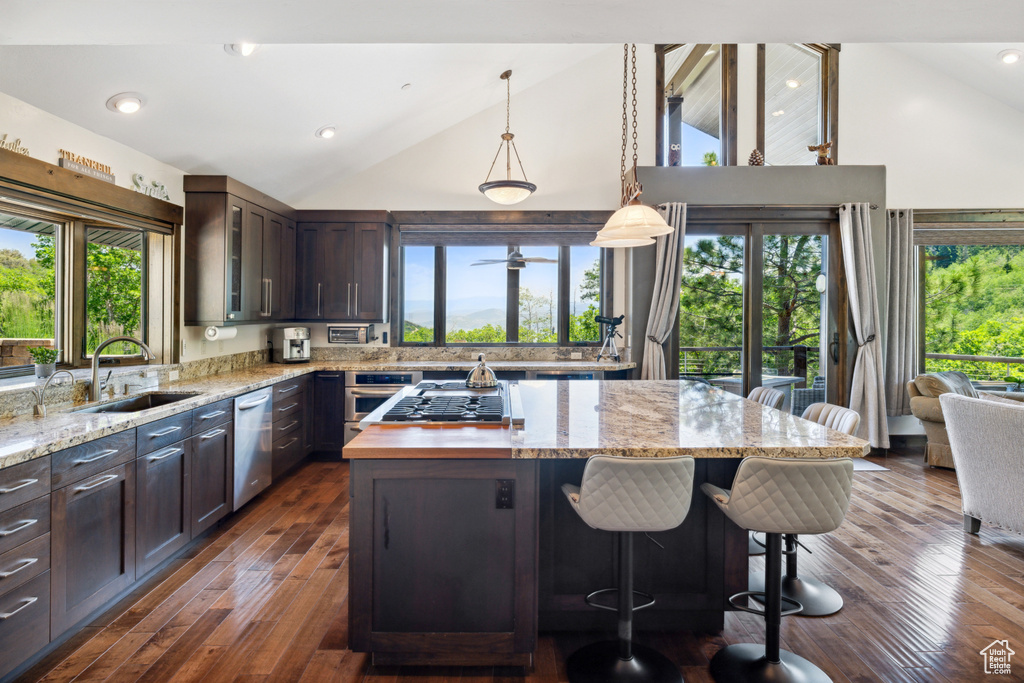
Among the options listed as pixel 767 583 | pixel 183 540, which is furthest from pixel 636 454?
pixel 183 540

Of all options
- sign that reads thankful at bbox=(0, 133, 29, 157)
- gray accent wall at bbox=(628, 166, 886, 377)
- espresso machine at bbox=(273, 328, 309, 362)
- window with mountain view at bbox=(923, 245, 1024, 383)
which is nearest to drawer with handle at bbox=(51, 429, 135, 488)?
sign that reads thankful at bbox=(0, 133, 29, 157)

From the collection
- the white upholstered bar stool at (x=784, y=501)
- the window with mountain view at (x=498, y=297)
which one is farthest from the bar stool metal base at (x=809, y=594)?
the window with mountain view at (x=498, y=297)

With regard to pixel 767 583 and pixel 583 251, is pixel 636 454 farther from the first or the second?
pixel 583 251

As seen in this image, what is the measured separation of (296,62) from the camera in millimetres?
3311

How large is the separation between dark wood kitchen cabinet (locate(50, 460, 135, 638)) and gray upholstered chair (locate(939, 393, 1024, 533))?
444 centimetres

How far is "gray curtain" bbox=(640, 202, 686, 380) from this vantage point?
5.08m

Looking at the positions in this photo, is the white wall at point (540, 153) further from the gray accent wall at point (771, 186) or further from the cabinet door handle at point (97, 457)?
the cabinet door handle at point (97, 457)

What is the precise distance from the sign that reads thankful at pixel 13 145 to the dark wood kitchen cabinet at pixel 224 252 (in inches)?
52.6

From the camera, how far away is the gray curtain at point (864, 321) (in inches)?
199

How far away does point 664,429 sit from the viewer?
2162 mm

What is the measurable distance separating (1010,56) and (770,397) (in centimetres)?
432

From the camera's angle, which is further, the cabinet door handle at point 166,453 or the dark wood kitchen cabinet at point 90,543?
the cabinet door handle at point 166,453

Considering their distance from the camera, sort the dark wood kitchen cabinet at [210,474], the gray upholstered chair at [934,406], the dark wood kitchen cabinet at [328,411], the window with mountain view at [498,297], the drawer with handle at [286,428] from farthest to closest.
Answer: the window with mountain view at [498,297]
the dark wood kitchen cabinet at [328,411]
the gray upholstered chair at [934,406]
the drawer with handle at [286,428]
the dark wood kitchen cabinet at [210,474]

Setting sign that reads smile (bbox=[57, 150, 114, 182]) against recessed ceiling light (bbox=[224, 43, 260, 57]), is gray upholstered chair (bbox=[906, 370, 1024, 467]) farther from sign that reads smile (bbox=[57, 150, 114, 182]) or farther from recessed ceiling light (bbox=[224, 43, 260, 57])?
sign that reads smile (bbox=[57, 150, 114, 182])
